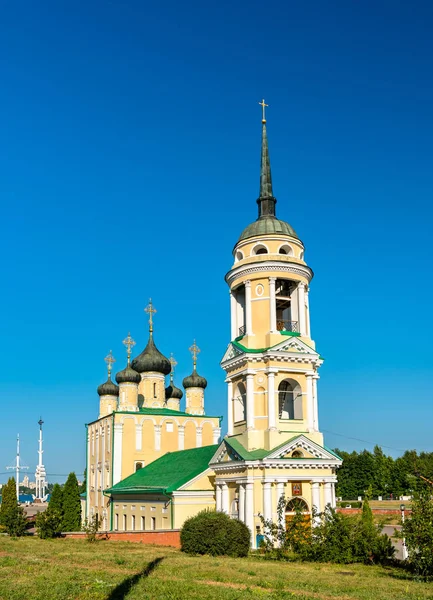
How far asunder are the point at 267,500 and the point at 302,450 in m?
2.61

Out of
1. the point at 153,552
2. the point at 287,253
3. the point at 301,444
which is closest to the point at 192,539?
the point at 153,552

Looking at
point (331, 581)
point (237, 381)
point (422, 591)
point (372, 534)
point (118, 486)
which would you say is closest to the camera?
point (422, 591)

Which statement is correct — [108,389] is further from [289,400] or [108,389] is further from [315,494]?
[315,494]

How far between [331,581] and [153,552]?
30.8 ft

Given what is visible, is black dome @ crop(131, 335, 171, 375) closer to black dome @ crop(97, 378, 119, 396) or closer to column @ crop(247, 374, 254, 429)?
black dome @ crop(97, 378, 119, 396)

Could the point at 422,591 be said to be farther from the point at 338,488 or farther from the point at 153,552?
the point at 338,488

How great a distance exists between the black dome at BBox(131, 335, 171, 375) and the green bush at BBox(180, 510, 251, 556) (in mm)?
→ 22687

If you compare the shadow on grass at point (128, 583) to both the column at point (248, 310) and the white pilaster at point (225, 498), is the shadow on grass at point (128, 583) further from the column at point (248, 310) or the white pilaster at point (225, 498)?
the column at point (248, 310)

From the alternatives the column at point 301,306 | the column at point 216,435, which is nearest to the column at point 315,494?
the column at point 301,306

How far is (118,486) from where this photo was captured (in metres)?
40.6

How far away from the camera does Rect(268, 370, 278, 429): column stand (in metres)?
28.6

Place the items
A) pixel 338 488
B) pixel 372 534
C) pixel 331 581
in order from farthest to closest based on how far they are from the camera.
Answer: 1. pixel 338 488
2. pixel 372 534
3. pixel 331 581

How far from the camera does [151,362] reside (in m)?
47.1

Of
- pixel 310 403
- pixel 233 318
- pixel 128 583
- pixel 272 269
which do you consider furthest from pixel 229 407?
pixel 128 583
